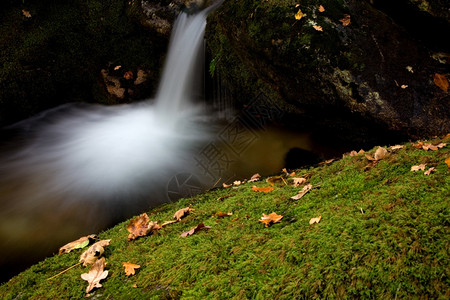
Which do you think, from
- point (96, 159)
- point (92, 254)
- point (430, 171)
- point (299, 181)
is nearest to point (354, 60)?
point (299, 181)

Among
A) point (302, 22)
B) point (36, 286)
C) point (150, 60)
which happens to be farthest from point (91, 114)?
point (36, 286)

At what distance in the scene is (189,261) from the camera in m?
1.60

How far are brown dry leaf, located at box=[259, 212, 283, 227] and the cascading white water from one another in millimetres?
3139

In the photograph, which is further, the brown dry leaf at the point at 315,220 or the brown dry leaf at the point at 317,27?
the brown dry leaf at the point at 317,27

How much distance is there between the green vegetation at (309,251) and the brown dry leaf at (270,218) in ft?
0.17

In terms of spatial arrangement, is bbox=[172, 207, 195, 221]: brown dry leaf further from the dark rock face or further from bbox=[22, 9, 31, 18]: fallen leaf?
bbox=[22, 9, 31, 18]: fallen leaf

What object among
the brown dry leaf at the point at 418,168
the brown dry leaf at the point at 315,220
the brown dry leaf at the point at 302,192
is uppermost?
the brown dry leaf at the point at 315,220

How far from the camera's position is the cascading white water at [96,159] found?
422 cm

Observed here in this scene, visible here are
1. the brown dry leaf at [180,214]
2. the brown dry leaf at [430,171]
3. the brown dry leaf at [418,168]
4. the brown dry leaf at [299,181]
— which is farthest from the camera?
the brown dry leaf at [299,181]

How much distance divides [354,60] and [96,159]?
5313mm

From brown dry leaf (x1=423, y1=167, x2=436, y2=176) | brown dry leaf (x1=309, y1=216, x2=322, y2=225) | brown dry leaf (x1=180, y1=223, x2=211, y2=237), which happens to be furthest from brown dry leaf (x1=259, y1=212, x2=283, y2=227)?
brown dry leaf (x1=423, y1=167, x2=436, y2=176)

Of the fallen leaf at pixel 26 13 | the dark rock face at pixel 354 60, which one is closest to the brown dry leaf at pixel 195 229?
the dark rock face at pixel 354 60

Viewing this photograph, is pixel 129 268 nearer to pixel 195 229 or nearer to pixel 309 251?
pixel 195 229

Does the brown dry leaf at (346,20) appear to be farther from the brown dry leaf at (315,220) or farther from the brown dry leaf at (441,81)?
the brown dry leaf at (315,220)
